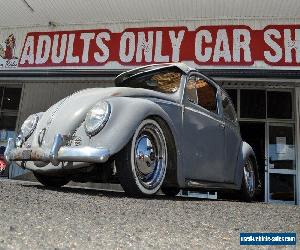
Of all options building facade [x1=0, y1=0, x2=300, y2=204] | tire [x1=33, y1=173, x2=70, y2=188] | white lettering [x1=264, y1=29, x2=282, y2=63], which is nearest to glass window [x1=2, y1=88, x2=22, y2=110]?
building facade [x1=0, y1=0, x2=300, y2=204]

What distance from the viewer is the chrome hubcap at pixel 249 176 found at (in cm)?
498

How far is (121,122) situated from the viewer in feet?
9.24

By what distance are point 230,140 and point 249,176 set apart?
1.03 m

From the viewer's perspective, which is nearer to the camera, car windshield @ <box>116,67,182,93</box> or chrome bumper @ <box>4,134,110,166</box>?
chrome bumper @ <box>4,134,110,166</box>

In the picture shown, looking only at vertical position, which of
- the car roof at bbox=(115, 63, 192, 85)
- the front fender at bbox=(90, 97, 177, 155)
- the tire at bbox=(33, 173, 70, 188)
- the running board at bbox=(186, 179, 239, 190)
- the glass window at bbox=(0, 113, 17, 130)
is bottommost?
the tire at bbox=(33, 173, 70, 188)

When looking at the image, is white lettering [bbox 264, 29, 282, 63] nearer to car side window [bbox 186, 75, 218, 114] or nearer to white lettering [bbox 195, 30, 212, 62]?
white lettering [bbox 195, 30, 212, 62]

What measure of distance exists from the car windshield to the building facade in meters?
5.59

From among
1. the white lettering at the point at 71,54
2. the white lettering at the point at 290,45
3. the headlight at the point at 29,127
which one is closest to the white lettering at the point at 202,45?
the white lettering at the point at 290,45

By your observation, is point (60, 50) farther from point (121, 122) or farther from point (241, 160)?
point (121, 122)

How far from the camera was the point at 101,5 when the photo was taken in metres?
10.1

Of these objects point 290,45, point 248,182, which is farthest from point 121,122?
point 290,45

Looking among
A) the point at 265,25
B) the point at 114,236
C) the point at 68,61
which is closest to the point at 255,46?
the point at 265,25

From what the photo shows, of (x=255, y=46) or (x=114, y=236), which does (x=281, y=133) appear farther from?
(x=114, y=236)

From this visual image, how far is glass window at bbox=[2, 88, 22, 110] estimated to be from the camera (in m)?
12.8
